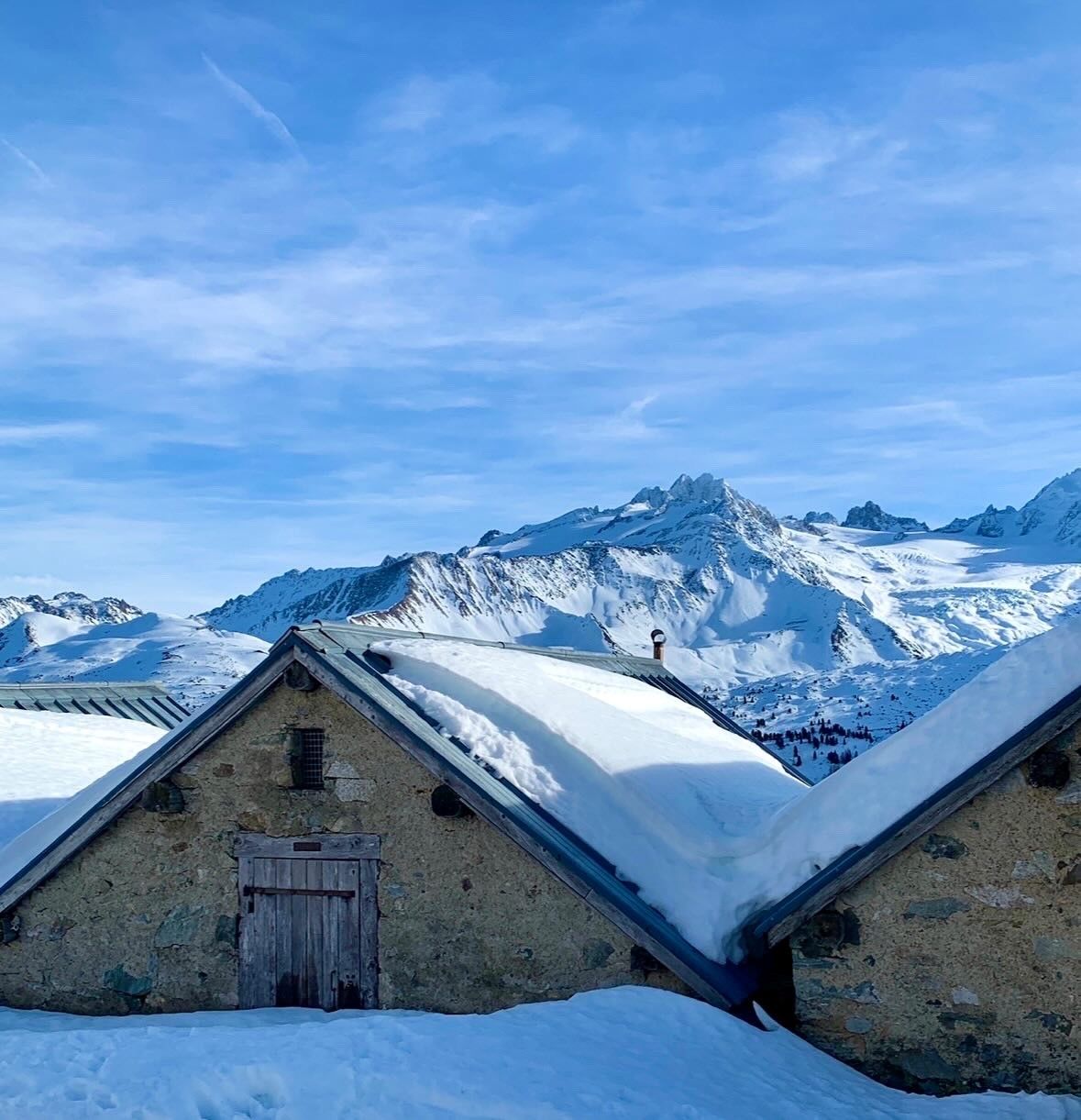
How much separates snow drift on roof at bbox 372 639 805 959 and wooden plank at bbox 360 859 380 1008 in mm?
1217

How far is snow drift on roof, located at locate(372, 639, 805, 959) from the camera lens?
893 centimetres

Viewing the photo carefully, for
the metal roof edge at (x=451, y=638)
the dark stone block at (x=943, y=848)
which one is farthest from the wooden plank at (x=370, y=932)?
the dark stone block at (x=943, y=848)

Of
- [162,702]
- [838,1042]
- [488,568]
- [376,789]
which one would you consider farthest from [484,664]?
[488,568]

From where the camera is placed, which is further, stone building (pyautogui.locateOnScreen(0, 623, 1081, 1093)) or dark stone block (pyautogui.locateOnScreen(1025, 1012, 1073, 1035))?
stone building (pyautogui.locateOnScreen(0, 623, 1081, 1093))

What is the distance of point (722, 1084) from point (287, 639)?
442 centimetres

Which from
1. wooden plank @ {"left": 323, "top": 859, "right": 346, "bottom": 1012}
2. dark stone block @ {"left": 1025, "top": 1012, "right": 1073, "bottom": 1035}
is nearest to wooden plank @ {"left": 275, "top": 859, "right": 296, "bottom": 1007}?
wooden plank @ {"left": 323, "top": 859, "right": 346, "bottom": 1012}

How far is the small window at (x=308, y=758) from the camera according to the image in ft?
30.2

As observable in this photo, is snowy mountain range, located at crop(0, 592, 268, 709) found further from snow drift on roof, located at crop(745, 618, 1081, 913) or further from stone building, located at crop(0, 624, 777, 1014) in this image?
snow drift on roof, located at crop(745, 618, 1081, 913)

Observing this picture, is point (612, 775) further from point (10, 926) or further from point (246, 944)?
point (10, 926)

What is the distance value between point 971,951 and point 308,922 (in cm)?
487

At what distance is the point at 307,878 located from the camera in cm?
910

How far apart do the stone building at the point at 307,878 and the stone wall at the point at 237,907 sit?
0.05ft

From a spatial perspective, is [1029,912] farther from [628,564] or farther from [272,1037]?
[628,564]

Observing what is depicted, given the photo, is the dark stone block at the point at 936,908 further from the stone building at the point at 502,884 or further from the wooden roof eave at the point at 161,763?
the wooden roof eave at the point at 161,763
